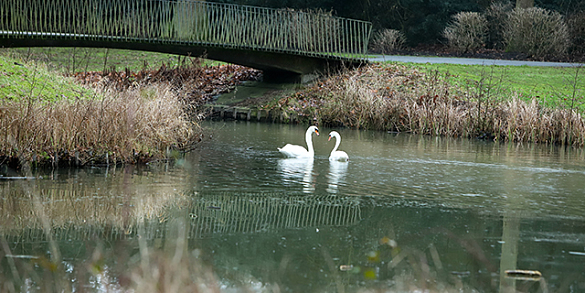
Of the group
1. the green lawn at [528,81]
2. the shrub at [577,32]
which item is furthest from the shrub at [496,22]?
the green lawn at [528,81]

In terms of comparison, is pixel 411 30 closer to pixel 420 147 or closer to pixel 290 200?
pixel 420 147

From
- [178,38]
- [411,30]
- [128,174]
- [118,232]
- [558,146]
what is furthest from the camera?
[411,30]

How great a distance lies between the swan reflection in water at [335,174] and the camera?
1014 cm

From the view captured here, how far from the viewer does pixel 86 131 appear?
10.9 m

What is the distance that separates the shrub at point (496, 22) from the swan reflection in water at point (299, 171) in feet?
105

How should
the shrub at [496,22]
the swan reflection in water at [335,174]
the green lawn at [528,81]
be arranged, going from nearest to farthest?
1. the swan reflection in water at [335,174]
2. the green lawn at [528,81]
3. the shrub at [496,22]

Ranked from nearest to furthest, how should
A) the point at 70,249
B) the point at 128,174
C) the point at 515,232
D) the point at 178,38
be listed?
the point at 70,249 → the point at 515,232 → the point at 128,174 → the point at 178,38

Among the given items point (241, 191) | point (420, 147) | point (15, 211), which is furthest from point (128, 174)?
point (420, 147)

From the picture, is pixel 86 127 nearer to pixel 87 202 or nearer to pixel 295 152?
pixel 87 202

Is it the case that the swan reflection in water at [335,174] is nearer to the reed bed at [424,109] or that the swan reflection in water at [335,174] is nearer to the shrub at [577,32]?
the reed bed at [424,109]

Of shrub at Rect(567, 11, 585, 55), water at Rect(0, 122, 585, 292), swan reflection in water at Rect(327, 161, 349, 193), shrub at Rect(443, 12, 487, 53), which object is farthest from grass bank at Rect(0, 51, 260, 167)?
shrub at Rect(567, 11, 585, 55)

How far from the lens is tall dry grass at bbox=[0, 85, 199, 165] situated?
10.2 m

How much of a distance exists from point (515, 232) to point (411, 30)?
40781 mm

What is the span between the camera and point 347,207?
8625mm
